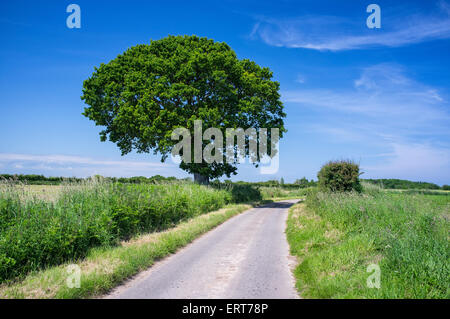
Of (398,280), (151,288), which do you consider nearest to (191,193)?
(151,288)

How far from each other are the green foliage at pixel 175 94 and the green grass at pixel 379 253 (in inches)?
661

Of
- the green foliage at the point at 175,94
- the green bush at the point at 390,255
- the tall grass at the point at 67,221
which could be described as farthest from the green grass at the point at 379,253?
the green foliage at the point at 175,94

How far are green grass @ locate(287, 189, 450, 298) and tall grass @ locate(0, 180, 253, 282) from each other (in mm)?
5967

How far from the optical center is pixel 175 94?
979 inches

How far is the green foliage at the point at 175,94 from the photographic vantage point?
83.4ft

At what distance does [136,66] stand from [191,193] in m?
15.4

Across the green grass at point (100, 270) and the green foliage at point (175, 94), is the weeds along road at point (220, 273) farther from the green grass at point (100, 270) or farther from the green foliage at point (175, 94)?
the green foliage at point (175, 94)

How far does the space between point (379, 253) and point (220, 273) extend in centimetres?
405

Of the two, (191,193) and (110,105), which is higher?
(110,105)

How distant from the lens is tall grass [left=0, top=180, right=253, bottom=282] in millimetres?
6688

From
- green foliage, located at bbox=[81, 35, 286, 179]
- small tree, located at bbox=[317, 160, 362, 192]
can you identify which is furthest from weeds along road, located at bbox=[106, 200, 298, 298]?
green foliage, located at bbox=[81, 35, 286, 179]

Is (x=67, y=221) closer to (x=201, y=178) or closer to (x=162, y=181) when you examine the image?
(x=162, y=181)
